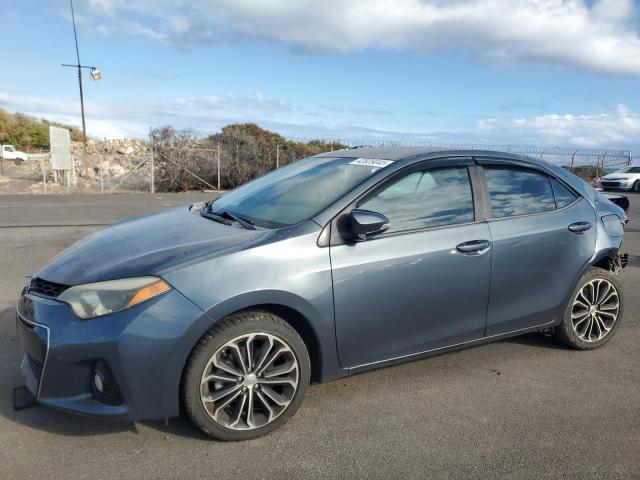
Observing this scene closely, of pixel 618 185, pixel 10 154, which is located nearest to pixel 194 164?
pixel 618 185

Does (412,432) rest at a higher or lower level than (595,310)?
lower

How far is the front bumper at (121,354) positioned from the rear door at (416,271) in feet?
3.06

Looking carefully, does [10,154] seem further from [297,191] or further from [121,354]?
[121,354]

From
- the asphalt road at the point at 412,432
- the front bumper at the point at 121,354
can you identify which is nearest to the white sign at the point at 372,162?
the asphalt road at the point at 412,432

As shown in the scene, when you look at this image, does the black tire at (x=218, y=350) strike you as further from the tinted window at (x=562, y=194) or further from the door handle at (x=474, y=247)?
the tinted window at (x=562, y=194)

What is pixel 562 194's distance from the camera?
14.1 ft

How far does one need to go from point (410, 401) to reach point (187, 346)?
5.10 ft

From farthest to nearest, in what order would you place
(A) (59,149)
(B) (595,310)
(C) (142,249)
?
(A) (59,149)
(B) (595,310)
(C) (142,249)

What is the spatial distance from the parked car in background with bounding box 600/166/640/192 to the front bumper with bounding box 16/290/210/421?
2753 cm

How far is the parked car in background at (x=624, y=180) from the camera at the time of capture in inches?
1008

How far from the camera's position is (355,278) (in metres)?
3.22

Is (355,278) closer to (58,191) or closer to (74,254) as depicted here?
(74,254)

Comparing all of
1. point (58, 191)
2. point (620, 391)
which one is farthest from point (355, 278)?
point (58, 191)

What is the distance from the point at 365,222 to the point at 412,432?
1.26m
